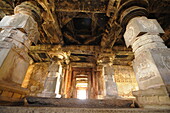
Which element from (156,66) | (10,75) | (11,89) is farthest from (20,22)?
(156,66)

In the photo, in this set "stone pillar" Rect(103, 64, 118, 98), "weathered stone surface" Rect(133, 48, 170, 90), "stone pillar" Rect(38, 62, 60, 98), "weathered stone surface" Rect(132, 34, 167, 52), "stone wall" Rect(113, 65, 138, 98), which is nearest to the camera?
"weathered stone surface" Rect(133, 48, 170, 90)

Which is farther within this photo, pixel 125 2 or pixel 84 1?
pixel 84 1

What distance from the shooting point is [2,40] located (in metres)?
1.85

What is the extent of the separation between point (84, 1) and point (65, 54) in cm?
328

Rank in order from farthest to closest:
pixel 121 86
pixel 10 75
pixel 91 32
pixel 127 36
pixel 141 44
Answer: pixel 121 86 < pixel 91 32 < pixel 127 36 < pixel 141 44 < pixel 10 75

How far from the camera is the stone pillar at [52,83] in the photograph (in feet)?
13.8

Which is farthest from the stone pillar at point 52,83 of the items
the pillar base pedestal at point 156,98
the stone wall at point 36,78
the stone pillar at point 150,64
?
the pillar base pedestal at point 156,98

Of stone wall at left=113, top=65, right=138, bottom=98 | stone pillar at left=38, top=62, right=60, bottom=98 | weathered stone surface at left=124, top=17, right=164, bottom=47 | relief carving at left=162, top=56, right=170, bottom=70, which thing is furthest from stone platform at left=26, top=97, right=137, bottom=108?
stone wall at left=113, top=65, right=138, bottom=98

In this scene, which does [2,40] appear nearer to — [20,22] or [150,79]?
[20,22]

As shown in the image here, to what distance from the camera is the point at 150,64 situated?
1.73m

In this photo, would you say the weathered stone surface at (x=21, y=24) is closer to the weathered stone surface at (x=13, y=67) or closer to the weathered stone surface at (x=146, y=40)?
the weathered stone surface at (x=13, y=67)

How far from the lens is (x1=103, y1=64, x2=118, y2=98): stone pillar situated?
14.4ft

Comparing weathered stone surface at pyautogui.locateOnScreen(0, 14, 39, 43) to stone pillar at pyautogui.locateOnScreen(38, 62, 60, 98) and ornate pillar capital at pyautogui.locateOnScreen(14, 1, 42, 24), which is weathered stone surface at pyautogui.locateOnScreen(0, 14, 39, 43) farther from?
stone pillar at pyautogui.locateOnScreen(38, 62, 60, 98)

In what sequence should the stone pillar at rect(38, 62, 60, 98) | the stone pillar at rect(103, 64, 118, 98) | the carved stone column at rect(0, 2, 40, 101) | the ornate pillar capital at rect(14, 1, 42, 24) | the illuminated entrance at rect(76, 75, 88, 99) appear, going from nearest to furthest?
the carved stone column at rect(0, 2, 40, 101) → the ornate pillar capital at rect(14, 1, 42, 24) → the stone pillar at rect(38, 62, 60, 98) → the stone pillar at rect(103, 64, 118, 98) → the illuminated entrance at rect(76, 75, 88, 99)
